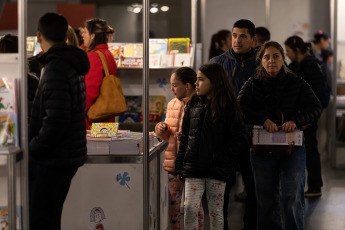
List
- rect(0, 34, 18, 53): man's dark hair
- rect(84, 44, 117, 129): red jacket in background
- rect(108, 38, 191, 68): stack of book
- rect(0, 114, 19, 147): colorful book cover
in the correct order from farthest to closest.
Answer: rect(108, 38, 191, 68): stack of book
rect(84, 44, 117, 129): red jacket in background
rect(0, 34, 18, 53): man's dark hair
rect(0, 114, 19, 147): colorful book cover

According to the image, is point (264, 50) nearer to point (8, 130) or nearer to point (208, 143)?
point (208, 143)

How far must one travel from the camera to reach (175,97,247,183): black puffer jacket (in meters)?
3.81

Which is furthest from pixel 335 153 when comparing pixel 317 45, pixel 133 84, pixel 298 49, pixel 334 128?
pixel 133 84

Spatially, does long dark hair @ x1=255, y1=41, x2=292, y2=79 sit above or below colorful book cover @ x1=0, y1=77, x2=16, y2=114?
above

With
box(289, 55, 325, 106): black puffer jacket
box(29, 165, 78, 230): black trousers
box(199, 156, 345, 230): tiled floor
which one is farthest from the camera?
box(289, 55, 325, 106): black puffer jacket

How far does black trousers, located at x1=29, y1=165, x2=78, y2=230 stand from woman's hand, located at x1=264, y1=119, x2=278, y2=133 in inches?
55.9

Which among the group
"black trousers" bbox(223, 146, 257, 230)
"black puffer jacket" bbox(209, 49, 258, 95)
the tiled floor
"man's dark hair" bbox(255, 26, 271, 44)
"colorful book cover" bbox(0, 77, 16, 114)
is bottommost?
the tiled floor

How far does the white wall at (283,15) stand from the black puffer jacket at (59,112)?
25.4ft

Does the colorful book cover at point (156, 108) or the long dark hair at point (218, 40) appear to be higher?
the long dark hair at point (218, 40)

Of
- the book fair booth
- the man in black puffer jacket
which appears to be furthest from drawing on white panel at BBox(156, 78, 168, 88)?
the man in black puffer jacket

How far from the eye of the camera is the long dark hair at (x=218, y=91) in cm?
386

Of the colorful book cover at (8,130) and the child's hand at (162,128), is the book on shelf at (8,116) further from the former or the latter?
the child's hand at (162,128)

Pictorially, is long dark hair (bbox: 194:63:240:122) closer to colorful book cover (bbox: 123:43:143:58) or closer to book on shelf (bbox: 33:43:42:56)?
colorful book cover (bbox: 123:43:143:58)

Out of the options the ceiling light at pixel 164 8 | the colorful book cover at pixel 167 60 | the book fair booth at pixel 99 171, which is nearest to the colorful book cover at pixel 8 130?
the book fair booth at pixel 99 171
